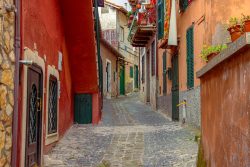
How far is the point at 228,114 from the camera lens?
436cm

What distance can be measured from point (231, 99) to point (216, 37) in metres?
6.14

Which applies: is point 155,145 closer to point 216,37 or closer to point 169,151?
point 169,151

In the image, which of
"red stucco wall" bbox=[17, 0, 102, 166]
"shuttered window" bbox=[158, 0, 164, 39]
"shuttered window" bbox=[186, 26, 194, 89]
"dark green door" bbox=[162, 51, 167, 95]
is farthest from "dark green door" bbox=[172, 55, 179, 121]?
"red stucco wall" bbox=[17, 0, 102, 166]

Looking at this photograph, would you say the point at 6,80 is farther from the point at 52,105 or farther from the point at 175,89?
the point at 175,89

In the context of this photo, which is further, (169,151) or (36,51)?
(169,151)

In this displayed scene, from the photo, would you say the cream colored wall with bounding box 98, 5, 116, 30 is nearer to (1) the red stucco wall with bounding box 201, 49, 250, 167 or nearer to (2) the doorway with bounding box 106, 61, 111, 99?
(2) the doorway with bounding box 106, 61, 111, 99

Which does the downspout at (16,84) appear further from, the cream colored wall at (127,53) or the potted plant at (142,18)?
the cream colored wall at (127,53)

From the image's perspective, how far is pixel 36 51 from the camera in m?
7.07

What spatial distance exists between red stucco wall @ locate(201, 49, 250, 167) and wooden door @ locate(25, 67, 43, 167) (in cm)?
272

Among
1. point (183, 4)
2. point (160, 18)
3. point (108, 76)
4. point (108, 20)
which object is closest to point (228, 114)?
point (183, 4)

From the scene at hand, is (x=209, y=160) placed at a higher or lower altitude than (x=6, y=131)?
A: lower

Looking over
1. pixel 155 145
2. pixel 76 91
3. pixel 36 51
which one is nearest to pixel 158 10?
pixel 76 91

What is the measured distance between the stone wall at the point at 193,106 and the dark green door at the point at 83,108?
3.02 metres


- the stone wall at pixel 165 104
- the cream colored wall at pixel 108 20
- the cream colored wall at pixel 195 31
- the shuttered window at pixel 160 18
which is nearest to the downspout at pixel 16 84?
the cream colored wall at pixel 195 31
